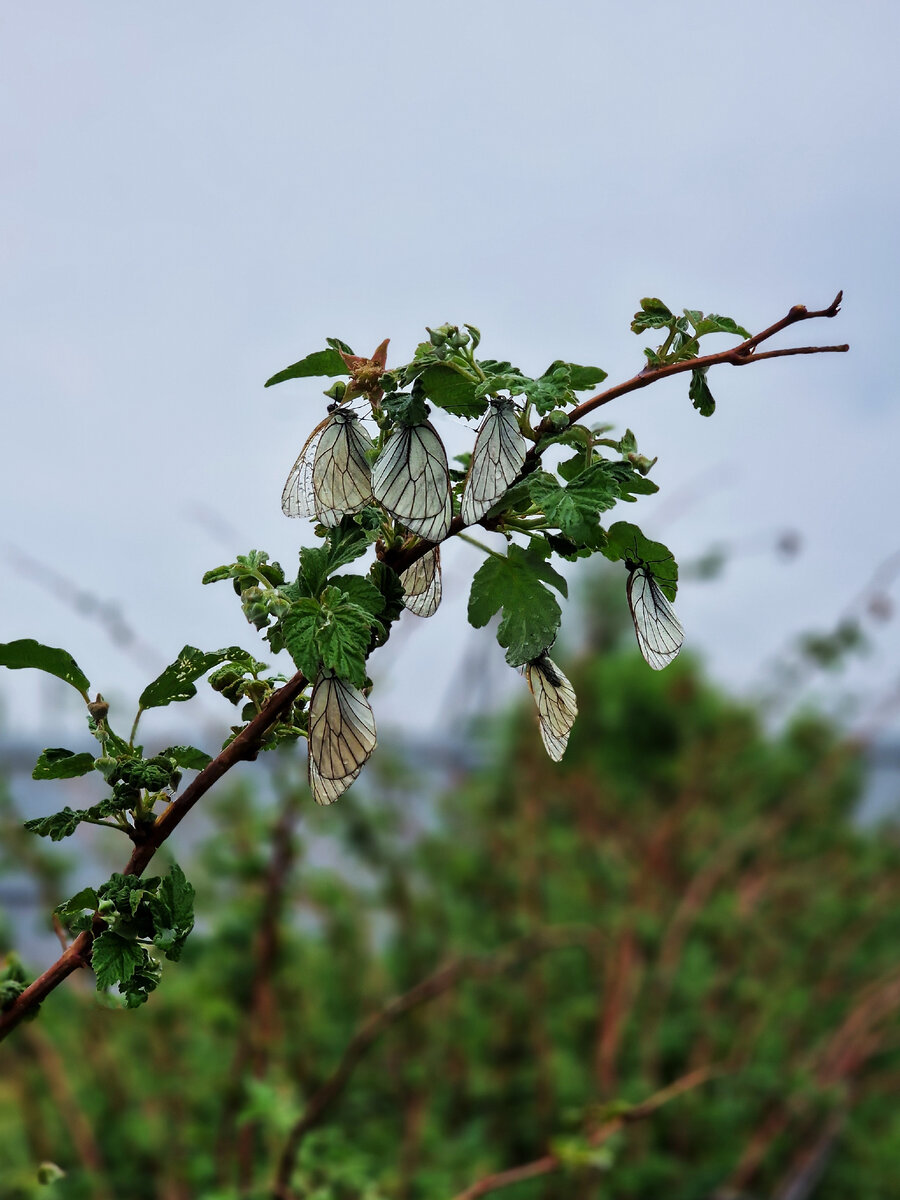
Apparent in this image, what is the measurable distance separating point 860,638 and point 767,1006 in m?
0.79

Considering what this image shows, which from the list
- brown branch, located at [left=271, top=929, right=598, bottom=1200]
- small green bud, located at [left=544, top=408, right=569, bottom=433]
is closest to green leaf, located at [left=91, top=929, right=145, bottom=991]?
small green bud, located at [left=544, top=408, right=569, bottom=433]

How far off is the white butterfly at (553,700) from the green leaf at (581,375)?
0.11 metres

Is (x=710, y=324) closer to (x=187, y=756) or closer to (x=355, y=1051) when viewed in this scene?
(x=187, y=756)

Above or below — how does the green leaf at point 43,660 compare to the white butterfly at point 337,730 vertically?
above

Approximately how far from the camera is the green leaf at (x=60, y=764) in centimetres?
42

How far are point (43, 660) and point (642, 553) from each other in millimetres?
229

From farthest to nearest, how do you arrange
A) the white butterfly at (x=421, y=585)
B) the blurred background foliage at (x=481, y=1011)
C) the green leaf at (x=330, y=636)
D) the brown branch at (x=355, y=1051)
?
the blurred background foliage at (x=481, y=1011)
the brown branch at (x=355, y=1051)
the white butterfly at (x=421, y=585)
the green leaf at (x=330, y=636)

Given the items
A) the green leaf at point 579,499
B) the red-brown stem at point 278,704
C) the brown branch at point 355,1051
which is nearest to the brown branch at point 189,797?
the red-brown stem at point 278,704

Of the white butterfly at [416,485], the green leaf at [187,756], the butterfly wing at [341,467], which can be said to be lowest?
the green leaf at [187,756]

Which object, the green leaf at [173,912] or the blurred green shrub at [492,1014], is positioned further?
the blurred green shrub at [492,1014]

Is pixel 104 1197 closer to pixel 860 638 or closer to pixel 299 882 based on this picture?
pixel 299 882

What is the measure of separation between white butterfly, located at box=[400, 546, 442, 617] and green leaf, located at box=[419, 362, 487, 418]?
84 millimetres

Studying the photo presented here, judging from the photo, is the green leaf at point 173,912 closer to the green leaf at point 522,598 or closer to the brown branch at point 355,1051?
the green leaf at point 522,598

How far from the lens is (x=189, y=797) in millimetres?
379
